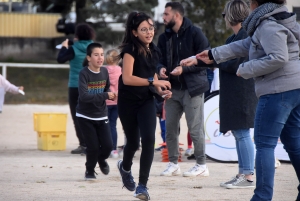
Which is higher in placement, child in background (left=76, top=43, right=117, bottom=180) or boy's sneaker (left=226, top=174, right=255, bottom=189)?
child in background (left=76, top=43, right=117, bottom=180)

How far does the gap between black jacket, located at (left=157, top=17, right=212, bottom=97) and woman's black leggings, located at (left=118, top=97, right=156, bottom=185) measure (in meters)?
1.44

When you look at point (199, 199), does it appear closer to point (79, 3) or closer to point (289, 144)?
point (289, 144)

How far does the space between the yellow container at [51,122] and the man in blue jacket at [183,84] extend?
137 inches

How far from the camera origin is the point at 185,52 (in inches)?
Answer: 295

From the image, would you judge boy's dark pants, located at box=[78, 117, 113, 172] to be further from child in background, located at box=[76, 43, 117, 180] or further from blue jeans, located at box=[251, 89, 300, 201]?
blue jeans, located at box=[251, 89, 300, 201]

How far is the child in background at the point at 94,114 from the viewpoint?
7.19 meters

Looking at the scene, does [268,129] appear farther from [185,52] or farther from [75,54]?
[75,54]

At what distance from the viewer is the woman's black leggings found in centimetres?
591

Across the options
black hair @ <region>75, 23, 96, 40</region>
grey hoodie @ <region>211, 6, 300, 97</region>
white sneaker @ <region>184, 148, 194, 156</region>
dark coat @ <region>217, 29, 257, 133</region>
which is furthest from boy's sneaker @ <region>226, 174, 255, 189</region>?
black hair @ <region>75, 23, 96, 40</region>

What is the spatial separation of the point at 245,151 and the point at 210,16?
526 inches

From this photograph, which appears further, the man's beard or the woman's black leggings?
the man's beard

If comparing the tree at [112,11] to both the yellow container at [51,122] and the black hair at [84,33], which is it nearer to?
the yellow container at [51,122]

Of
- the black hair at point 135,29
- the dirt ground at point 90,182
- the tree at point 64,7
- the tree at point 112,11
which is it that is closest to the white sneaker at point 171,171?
the dirt ground at point 90,182

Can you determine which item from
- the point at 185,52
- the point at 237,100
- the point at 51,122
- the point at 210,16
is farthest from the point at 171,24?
the point at 210,16
